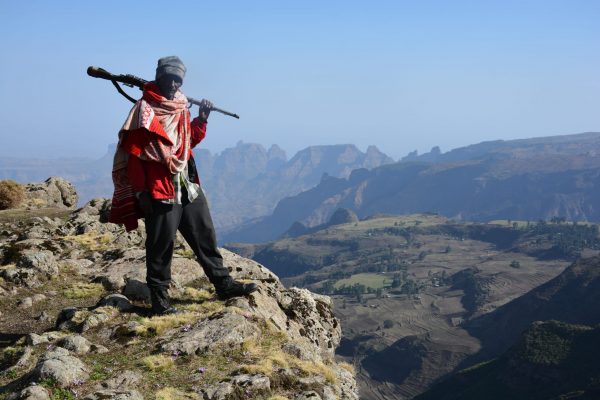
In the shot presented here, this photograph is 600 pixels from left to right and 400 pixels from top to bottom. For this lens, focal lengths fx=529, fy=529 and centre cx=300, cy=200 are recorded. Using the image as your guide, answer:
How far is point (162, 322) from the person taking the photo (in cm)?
1114

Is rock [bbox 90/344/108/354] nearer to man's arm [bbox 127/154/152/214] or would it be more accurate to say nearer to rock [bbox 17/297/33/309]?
man's arm [bbox 127/154/152/214]

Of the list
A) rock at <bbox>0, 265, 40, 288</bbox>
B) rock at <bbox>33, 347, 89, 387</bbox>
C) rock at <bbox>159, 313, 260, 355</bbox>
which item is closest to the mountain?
rock at <bbox>0, 265, 40, 288</bbox>

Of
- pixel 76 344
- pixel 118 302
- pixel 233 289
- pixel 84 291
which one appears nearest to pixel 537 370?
pixel 233 289

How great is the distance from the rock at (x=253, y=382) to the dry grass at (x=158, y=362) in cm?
126

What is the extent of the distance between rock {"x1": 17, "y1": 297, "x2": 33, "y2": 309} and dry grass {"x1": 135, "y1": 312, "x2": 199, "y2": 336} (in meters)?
4.83

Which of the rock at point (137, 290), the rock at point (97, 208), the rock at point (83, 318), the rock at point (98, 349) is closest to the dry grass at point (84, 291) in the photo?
the rock at point (137, 290)

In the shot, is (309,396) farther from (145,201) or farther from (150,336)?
(145,201)

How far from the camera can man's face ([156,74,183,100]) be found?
35.6 feet

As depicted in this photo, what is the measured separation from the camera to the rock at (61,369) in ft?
27.3

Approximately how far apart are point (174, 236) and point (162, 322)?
182 cm

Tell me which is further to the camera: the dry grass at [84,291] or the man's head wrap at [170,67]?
the dry grass at [84,291]

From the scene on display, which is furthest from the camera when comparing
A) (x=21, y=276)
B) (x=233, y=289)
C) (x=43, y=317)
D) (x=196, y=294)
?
(x=21, y=276)

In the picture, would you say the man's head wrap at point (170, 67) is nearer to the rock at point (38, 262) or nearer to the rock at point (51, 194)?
the rock at point (38, 262)

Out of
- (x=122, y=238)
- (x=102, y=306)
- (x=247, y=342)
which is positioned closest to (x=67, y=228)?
(x=122, y=238)
